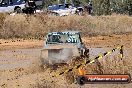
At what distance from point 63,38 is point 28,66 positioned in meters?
2.31

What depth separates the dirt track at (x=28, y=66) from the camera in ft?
41.9

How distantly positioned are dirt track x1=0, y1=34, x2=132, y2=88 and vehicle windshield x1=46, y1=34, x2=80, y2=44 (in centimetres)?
99

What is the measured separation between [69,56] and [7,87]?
2.97 meters

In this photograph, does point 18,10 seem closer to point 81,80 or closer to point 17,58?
point 17,58

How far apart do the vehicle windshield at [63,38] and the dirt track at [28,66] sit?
0.99 meters

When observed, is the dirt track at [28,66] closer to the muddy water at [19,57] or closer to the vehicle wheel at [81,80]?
the muddy water at [19,57]

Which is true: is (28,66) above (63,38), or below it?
below

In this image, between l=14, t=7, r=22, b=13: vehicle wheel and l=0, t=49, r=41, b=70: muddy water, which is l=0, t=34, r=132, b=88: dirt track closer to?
l=0, t=49, r=41, b=70: muddy water

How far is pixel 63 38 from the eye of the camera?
16.8 meters

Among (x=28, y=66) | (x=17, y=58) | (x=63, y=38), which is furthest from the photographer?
(x=17, y=58)

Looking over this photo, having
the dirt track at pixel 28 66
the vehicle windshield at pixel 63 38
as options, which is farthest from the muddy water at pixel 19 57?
the vehicle windshield at pixel 63 38

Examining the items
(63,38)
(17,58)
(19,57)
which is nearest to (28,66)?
(63,38)

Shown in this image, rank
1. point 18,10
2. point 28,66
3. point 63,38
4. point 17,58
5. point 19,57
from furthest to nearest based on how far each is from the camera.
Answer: point 18,10 < point 19,57 < point 17,58 < point 28,66 < point 63,38

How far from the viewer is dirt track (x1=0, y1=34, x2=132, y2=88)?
1279 centimetres
